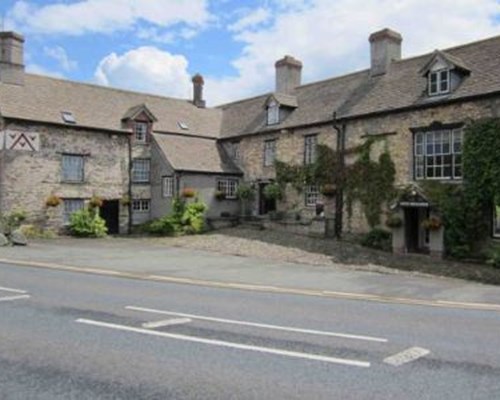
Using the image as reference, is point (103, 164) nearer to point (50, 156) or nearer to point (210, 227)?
point (50, 156)

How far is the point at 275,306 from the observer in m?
11.1

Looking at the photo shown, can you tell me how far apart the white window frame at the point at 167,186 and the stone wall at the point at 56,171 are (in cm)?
245

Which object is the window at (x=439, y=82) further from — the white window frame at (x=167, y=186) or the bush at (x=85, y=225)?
the bush at (x=85, y=225)

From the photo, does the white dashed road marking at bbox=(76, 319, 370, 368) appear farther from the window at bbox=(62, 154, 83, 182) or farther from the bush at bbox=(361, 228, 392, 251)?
the window at bbox=(62, 154, 83, 182)

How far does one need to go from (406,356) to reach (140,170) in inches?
1164

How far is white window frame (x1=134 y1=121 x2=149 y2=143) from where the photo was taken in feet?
114

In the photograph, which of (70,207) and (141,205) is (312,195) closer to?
(141,205)

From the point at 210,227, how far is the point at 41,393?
89.8ft

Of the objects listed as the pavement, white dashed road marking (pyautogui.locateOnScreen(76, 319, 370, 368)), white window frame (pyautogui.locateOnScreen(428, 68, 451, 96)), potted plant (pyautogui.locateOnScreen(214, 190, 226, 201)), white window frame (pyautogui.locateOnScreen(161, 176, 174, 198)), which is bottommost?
the pavement

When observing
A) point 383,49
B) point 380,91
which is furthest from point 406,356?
point 383,49

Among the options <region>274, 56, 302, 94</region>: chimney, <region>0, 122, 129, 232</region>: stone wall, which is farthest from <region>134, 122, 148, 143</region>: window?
<region>274, 56, 302, 94</region>: chimney

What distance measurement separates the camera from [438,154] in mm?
24172

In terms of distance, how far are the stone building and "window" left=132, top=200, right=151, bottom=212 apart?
7 centimetres

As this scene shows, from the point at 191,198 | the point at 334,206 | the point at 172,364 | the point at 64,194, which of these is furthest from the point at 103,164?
the point at 172,364
